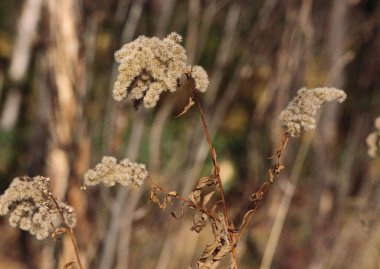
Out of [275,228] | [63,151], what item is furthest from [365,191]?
[63,151]

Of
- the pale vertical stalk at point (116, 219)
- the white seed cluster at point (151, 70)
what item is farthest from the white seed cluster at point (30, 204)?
the pale vertical stalk at point (116, 219)

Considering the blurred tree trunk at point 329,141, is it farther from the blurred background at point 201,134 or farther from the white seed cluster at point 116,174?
the white seed cluster at point 116,174

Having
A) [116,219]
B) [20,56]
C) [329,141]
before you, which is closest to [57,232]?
[116,219]

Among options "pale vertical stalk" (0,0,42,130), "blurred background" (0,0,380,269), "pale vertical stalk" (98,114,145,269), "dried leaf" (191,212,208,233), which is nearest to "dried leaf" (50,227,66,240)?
"dried leaf" (191,212,208,233)

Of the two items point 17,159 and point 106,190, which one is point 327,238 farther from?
point 17,159

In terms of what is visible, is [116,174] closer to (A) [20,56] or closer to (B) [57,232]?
(B) [57,232]

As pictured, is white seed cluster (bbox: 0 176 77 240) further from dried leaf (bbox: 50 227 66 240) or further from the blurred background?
the blurred background
